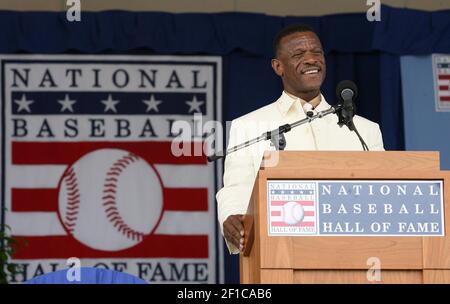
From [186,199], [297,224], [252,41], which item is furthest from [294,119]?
[252,41]

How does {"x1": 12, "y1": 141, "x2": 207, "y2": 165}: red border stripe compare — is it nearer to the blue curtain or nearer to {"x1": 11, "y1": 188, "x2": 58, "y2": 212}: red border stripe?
{"x1": 11, "y1": 188, "x2": 58, "y2": 212}: red border stripe

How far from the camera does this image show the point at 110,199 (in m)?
8.86

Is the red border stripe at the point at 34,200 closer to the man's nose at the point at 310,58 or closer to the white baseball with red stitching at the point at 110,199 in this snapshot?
the white baseball with red stitching at the point at 110,199

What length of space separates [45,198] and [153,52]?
1.15m

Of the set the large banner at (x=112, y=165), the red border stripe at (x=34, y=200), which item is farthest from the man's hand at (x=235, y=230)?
the red border stripe at (x=34, y=200)

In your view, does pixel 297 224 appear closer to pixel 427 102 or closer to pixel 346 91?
pixel 346 91

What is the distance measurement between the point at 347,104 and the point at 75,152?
3.93 metres

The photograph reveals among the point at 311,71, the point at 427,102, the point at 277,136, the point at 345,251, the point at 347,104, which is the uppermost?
the point at 427,102

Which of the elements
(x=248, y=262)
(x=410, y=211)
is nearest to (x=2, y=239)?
(x=248, y=262)

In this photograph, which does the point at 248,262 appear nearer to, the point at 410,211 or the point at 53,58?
the point at 410,211

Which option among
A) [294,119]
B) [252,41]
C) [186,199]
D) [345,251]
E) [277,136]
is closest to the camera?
[345,251]

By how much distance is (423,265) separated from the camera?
4.53 metres

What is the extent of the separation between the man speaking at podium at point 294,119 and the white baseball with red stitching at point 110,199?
279 centimetres

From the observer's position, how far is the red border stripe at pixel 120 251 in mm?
8766
